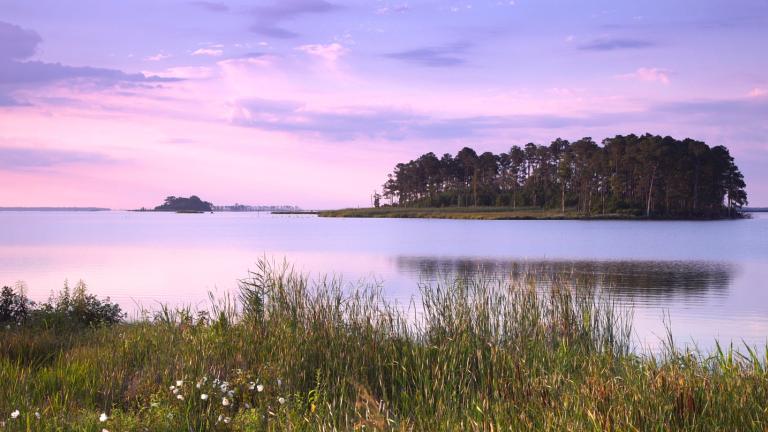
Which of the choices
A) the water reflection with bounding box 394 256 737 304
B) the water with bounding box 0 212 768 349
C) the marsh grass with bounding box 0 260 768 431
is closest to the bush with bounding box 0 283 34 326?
the marsh grass with bounding box 0 260 768 431

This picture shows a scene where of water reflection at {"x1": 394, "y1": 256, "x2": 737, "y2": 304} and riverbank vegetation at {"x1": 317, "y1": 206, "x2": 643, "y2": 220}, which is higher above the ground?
riverbank vegetation at {"x1": 317, "y1": 206, "x2": 643, "y2": 220}

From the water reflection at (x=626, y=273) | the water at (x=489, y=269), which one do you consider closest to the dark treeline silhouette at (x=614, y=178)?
the water at (x=489, y=269)

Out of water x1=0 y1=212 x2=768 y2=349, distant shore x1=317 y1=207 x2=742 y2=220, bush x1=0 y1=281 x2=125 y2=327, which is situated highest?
distant shore x1=317 y1=207 x2=742 y2=220

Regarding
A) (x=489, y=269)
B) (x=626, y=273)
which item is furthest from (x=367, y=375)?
(x=626, y=273)

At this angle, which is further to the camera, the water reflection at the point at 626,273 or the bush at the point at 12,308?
the water reflection at the point at 626,273

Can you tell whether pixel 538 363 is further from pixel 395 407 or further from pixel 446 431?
pixel 446 431

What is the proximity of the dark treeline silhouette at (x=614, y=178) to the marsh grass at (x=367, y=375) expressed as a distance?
105 m

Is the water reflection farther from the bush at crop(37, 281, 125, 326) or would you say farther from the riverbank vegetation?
the riverbank vegetation

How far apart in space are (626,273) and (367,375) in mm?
25659

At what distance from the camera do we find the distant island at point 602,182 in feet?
366

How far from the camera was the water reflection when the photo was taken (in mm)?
24234

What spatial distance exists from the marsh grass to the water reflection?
11418 millimetres

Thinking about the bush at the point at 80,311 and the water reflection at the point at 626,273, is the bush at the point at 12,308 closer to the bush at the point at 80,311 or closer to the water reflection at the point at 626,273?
the bush at the point at 80,311

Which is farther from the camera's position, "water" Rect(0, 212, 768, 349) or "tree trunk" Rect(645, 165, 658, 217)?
"tree trunk" Rect(645, 165, 658, 217)
